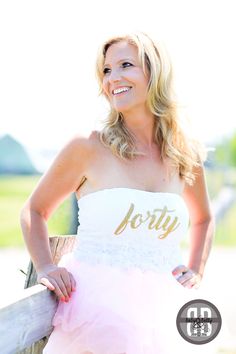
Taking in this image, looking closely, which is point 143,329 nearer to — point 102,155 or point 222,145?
point 102,155

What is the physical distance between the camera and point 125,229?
1896 millimetres

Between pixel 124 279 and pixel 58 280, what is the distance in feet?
0.60

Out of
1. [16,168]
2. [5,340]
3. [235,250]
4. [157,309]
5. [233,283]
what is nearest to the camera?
[5,340]

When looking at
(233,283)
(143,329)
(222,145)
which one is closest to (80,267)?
(143,329)

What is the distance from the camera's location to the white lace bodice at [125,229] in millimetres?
1893

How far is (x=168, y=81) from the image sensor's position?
7.07 ft

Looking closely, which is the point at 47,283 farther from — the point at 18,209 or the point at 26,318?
the point at 18,209

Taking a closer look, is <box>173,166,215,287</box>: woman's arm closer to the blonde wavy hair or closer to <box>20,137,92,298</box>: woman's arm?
the blonde wavy hair

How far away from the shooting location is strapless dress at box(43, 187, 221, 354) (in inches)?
71.1

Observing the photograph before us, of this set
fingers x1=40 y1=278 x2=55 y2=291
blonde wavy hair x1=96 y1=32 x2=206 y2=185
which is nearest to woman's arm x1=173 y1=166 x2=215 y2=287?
blonde wavy hair x1=96 y1=32 x2=206 y2=185

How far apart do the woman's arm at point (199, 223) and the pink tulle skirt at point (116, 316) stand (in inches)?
13.1

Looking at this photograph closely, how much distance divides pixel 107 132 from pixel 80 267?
0.42 metres

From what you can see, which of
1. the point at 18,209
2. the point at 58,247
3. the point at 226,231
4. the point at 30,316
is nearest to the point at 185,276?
the point at 58,247

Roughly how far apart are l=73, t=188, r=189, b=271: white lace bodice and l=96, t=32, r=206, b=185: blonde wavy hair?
0.15m
